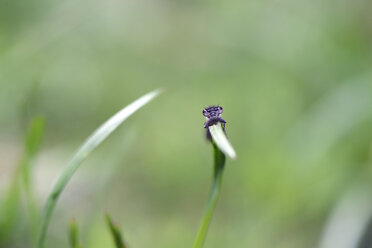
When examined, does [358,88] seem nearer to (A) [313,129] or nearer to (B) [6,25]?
(A) [313,129]

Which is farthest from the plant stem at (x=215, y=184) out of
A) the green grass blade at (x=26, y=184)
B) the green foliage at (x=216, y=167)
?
the green grass blade at (x=26, y=184)

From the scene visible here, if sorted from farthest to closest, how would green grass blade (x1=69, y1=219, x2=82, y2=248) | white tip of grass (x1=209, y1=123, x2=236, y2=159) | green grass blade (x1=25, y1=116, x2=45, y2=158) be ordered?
green grass blade (x1=25, y1=116, x2=45, y2=158), green grass blade (x1=69, y1=219, x2=82, y2=248), white tip of grass (x1=209, y1=123, x2=236, y2=159)

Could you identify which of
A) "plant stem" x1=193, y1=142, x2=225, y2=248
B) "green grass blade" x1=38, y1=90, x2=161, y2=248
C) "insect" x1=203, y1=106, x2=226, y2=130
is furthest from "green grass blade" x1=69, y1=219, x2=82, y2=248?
"insect" x1=203, y1=106, x2=226, y2=130

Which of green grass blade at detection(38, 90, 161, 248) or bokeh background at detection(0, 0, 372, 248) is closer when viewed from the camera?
green grass blade at detection(38, 90, 161, 248)

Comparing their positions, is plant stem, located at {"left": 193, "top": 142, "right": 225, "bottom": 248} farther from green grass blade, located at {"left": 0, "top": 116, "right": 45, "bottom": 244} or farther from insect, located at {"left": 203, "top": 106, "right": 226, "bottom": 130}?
green grass blade, located at {"left": 0, "top": 116, "right": 45, "bottom": 244}

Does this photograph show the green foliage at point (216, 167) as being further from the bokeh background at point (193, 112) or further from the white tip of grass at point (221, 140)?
the bokeh background at point (193, 112)
